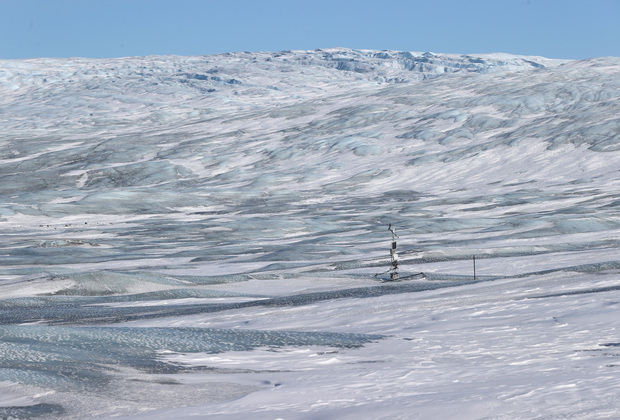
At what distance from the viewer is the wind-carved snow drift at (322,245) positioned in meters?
6.68

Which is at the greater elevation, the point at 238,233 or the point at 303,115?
the point at 303,115

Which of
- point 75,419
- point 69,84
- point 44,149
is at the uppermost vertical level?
point 69,84

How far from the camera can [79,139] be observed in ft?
293

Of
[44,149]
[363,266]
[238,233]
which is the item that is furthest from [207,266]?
[44,149]

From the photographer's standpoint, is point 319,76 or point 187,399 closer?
point 187,399

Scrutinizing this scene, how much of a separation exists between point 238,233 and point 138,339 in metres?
27.8

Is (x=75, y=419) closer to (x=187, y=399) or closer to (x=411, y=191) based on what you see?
(x=187, y=399)

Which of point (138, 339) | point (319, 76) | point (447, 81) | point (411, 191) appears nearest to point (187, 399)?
point (138, 339)

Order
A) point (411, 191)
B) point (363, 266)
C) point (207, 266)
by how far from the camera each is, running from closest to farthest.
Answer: point (363, 266)
point (207, 266)
point (411, 191)

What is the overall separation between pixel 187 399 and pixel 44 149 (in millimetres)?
81335

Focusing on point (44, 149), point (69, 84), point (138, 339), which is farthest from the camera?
point (69, 84)

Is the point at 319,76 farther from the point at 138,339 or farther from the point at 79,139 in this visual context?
the point at 138,339

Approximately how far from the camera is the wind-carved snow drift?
6.68 meters

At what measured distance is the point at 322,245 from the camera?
93.1 feet
